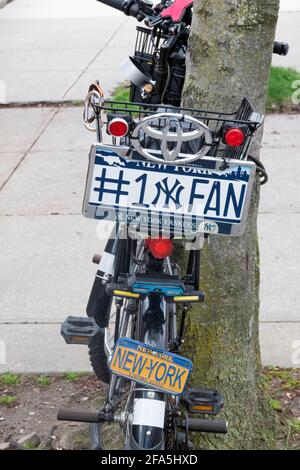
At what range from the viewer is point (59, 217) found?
5.90 meters

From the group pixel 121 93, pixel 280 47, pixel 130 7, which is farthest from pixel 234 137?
pixel 121 93

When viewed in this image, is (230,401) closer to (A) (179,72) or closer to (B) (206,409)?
(B) (206,409)

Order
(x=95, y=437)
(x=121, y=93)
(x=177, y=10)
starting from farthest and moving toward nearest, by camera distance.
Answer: (x=121, y=93) → (x=177, y=10) → (x=95, y=437)

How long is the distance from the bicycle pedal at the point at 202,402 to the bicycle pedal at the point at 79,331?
0.52 m

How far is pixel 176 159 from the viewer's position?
8.15 feet

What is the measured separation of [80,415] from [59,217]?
315 cm

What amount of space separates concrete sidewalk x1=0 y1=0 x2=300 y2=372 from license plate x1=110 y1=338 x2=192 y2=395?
1.52 meters

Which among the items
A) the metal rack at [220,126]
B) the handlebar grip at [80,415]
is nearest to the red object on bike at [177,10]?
the metal rack at [220,126]

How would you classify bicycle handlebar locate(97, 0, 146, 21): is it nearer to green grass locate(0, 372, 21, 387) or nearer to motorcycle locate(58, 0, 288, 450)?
motorcycle locate(58, 0, 288, 450)

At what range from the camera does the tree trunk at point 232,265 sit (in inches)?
119

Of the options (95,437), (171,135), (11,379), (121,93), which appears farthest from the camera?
(121,93)

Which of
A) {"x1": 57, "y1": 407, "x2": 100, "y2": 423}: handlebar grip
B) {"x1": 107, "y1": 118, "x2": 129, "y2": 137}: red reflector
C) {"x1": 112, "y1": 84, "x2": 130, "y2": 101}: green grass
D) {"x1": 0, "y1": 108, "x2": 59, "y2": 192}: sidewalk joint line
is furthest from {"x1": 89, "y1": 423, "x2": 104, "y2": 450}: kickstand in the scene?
{"x1": 112, "y1": 84, "x2": 130, "y2": 101}: green grass

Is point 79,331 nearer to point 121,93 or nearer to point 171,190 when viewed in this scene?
point 171,190
